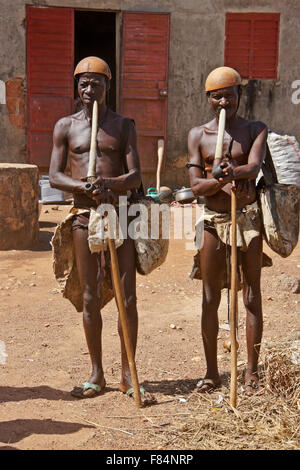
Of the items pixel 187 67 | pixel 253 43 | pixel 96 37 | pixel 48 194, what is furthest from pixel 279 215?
pixel 96 37

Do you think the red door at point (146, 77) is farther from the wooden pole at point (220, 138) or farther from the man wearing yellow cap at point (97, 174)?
the wooden pole at point (220, 138)

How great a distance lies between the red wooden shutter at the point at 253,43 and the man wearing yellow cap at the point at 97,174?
26.4 feet

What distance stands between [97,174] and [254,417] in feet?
5.27

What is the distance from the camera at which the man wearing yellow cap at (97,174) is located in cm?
371

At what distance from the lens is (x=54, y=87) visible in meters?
10.9

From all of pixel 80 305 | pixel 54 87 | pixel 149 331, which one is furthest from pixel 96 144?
pixel 54 87

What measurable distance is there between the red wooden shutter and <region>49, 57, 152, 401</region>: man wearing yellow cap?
805 centimetres

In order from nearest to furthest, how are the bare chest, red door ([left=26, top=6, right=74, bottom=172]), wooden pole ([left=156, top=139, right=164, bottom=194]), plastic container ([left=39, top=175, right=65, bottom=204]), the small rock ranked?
the bare chest < the small rock < plastic container ([left=39, top=175, right=65, bottom=204]) < red door ([left=26, top=6, right=74, bottom=172]) < wooden pole ([left=156, top=139, right=164, bottom=194])

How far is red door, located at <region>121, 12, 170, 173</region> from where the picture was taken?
36.0 ft

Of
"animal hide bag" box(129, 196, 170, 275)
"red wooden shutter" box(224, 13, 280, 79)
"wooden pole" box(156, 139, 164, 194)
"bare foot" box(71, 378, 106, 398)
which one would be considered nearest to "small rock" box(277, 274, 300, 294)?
"animal hide bag" box(129, 196, 170, 275)

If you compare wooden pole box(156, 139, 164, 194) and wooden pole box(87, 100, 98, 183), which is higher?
wooden pole box(87, 100, 98, 183)

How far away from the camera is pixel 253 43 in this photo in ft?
37.5

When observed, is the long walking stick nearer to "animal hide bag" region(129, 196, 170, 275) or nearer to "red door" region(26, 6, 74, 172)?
"animal hide bag" region(129, 196, 170, 275)
